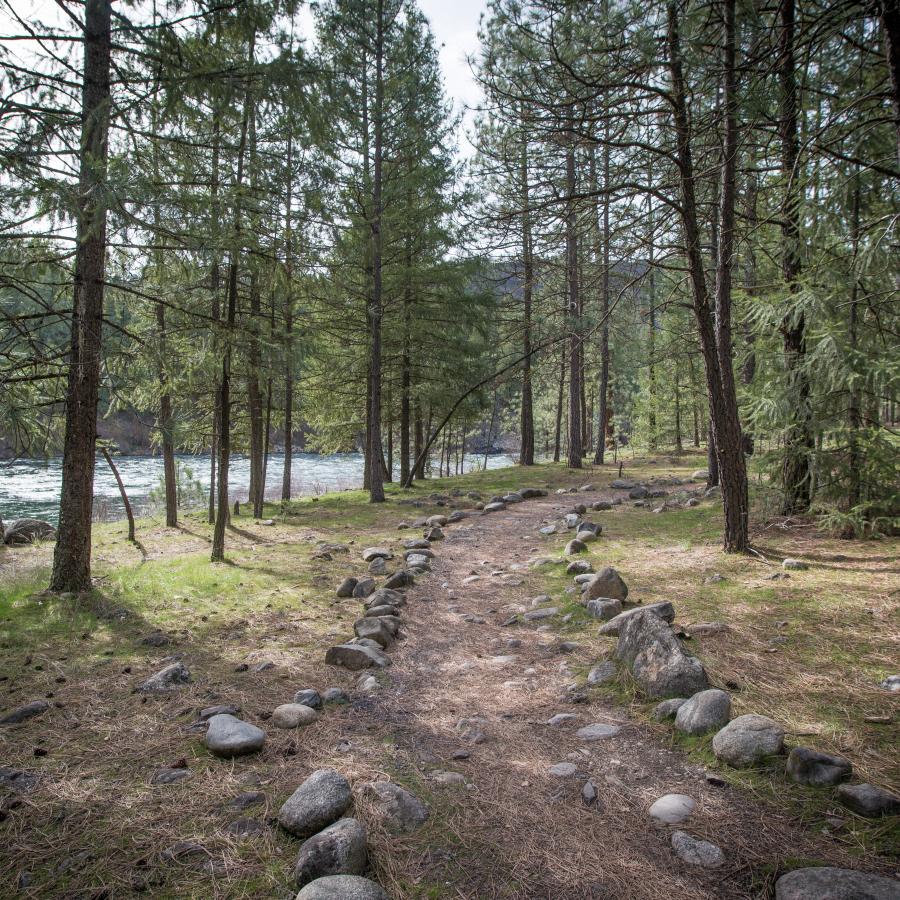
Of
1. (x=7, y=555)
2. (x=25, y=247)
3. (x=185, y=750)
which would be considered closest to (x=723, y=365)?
(x=185, y=750)

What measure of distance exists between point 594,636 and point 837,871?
2538 millimetres

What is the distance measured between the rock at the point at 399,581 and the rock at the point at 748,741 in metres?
3.80

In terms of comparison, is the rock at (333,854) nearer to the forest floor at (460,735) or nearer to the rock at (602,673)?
the forest floor at (460,735)

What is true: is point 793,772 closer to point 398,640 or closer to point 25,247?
point 398,640

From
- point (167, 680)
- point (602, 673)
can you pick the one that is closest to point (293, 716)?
point (167, 680)

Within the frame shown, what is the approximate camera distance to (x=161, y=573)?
23.0 ft

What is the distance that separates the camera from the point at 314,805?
2164 mm

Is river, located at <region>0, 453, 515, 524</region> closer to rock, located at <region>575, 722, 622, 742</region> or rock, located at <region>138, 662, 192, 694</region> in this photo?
rock, located at <region>138, 662, 192, 694</region>

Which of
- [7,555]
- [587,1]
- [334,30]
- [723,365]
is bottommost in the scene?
[7,555]

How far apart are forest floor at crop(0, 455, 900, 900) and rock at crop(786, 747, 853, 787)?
0.15 feet

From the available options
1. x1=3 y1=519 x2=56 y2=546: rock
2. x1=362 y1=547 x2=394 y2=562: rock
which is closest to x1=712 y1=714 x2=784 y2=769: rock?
x1=362 y1=547 x2=394 y2=562: rock

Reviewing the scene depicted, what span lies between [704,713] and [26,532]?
519 inches

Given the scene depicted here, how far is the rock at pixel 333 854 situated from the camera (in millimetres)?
1900

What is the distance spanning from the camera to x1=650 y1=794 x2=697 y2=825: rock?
7.16 ft
